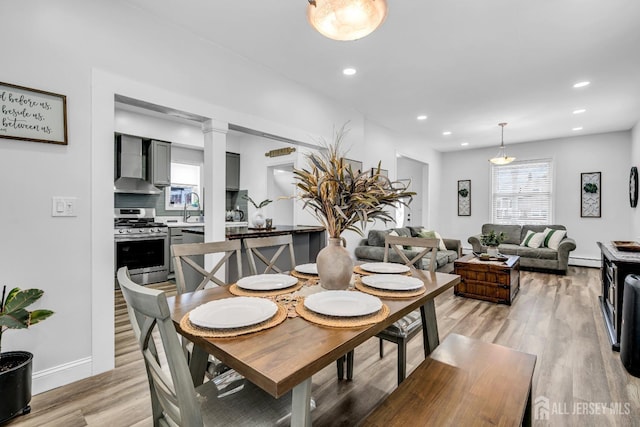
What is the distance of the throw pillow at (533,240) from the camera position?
599cm

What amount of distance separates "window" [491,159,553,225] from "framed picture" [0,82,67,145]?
7.97 m

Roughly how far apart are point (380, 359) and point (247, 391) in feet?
4.85

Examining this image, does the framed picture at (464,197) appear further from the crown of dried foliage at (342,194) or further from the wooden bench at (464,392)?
the crown of dried foliage at (342,194)

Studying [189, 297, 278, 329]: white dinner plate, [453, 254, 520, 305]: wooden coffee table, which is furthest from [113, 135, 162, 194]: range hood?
[453, 254, 520, 305]: wooden coffee table

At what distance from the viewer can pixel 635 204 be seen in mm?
5047

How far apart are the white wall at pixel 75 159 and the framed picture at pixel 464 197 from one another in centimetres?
699

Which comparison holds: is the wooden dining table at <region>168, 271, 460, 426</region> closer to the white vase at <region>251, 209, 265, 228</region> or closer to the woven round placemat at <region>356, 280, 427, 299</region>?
the woven round placemat at <region>356, 280, 427, 299</region>

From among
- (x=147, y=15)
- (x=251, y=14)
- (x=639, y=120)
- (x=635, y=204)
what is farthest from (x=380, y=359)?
(x=639, y=120)

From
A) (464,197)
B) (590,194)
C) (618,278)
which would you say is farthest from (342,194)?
(464,197)

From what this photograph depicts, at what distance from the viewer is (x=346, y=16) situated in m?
1.51

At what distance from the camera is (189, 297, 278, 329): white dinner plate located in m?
1.10

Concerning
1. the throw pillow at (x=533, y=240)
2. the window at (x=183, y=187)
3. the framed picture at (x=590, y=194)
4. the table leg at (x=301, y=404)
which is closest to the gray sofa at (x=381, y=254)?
the throw pillow at (x=533, y=240)

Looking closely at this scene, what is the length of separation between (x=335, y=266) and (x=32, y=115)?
2.10 meters

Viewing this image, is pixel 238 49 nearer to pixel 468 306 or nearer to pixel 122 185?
pixel 122 185
